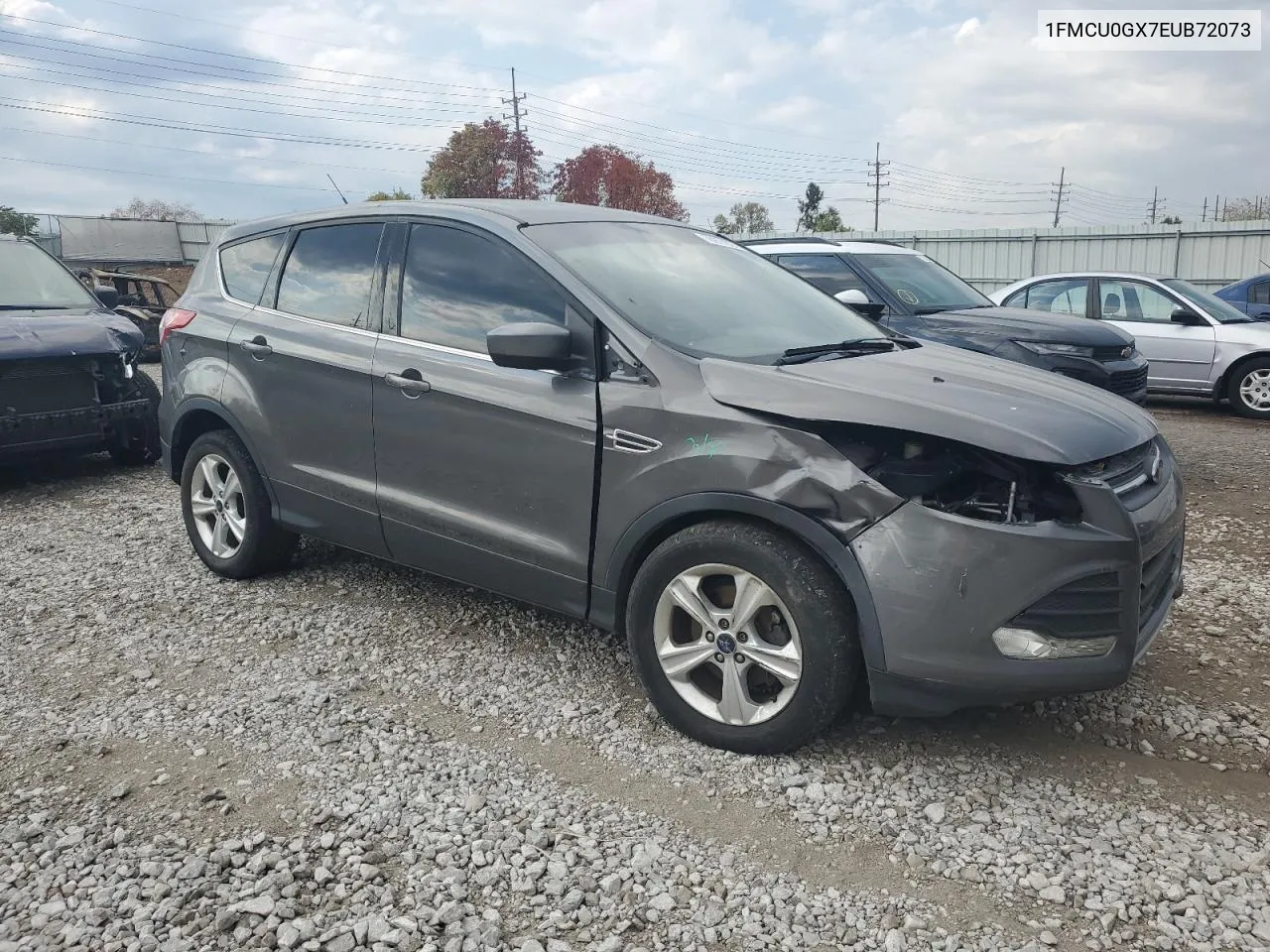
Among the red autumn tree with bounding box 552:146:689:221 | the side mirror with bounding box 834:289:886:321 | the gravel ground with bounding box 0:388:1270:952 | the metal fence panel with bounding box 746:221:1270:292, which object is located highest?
the red autumn tree with bounding box 552:146:689:221

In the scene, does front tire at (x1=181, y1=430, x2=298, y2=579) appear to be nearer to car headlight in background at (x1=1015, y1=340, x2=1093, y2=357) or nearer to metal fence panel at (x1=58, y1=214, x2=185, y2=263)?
car headlight in background at (x1=1015, y1=340, x2=1093, y2=357)

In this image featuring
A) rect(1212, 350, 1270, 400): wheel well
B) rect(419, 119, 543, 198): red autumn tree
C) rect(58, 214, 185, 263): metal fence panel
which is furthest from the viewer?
rect(419, 119, 543, 198): red autumn tree

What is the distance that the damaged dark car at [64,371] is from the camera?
7008 mm

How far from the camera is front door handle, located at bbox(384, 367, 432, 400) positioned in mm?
4047

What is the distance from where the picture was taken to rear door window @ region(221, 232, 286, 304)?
501 centimetres

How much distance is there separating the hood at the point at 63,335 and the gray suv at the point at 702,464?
3112 millimetres

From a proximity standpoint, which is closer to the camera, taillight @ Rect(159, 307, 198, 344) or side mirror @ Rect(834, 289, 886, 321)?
taillight @ Rect(159, 307, 198, 344)

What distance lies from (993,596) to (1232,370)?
949 centimetres

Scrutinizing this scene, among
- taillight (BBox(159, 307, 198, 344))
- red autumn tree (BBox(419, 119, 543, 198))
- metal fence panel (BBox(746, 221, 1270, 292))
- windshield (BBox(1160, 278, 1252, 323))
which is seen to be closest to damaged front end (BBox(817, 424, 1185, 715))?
taillight (BBox(159, 307, 198, 344))

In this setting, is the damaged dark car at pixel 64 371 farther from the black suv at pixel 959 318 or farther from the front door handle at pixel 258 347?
the black suv at pixel 959 318

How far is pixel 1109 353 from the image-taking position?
25.6 ft

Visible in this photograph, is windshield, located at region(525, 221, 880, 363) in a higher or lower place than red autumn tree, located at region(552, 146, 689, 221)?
lower

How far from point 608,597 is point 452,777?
799 mm

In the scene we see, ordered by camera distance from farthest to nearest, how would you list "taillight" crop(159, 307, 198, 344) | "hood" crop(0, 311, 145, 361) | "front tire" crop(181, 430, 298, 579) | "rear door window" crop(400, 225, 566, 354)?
"hood" crop(0, 311, 145, 361) → "taillight" crop(159, 307, 198, 344) → "front tire" crop(181, 430, 298, 579) → "rear door window" crop(400, 225, 566, 354)
